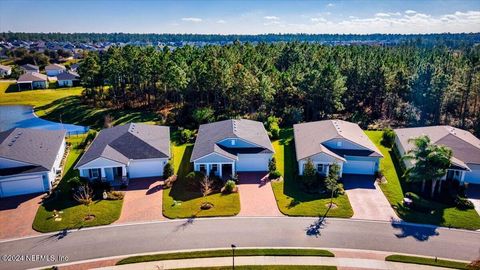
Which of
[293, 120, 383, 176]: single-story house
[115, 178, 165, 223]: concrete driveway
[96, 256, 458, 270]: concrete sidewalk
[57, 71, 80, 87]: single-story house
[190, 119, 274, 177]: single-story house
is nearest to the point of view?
[96, 256, 458, 270]: concrete sidewalk

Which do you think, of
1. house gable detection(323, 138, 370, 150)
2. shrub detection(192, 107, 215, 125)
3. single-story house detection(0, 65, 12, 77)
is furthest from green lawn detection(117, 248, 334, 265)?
single-story house detection(0, 65, 12, 77)

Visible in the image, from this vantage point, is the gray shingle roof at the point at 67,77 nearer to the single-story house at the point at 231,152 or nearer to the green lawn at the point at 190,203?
the single-story house at the point at 231,152

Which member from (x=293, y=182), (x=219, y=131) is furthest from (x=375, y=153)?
(x=219, y=131)

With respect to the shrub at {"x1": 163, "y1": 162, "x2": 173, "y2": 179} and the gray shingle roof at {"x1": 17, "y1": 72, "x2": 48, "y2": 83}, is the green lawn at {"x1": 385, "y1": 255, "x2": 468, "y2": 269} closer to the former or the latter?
the shrub at {"x1": 163, "y1": 162, "x2": 173, "y2": 179}

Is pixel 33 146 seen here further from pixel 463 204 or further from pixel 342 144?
pixel 463 204

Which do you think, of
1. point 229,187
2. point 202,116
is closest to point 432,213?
point 229,187

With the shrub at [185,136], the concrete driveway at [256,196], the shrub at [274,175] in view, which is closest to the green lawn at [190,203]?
the concrete driveway at [256,196]

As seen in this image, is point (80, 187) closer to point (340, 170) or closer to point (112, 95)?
point (340, 170)
